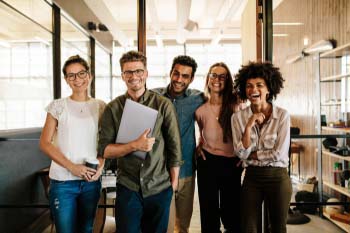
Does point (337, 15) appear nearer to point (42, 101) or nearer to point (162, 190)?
point (162, 190)

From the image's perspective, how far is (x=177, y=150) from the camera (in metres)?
1.58

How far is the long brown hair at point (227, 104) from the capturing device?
192 cm

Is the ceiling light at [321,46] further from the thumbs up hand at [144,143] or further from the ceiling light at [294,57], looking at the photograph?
the thumbs up hand at [144,143]

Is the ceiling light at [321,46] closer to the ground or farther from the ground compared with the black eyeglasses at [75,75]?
farther from the ground

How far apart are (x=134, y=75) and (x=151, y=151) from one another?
0.39 metres

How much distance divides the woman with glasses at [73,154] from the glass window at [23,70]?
1653 millimetres

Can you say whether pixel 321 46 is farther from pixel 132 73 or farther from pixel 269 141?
pixel 132 73

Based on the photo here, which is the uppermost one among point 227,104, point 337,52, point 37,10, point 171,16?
point 171,16

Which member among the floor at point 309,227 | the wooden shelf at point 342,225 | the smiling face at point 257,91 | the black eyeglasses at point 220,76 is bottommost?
the floor at point 309,227

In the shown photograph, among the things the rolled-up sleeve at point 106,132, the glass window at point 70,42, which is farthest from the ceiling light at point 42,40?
the rolled-up sleeve at point 106,132

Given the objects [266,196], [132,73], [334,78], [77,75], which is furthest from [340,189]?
[77,75]

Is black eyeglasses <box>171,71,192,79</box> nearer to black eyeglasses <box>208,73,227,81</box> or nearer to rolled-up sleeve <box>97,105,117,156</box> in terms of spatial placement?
black eyeglasses <box>208,73,227,81</box>

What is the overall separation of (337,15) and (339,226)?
2539 mm

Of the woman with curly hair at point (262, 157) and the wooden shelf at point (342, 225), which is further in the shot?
the wooden shelf at point (342, 225)
